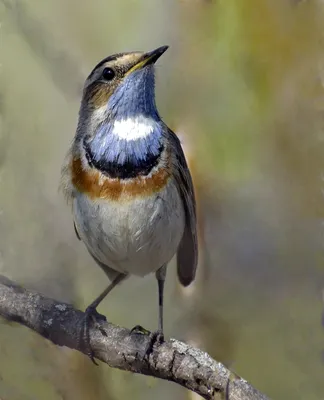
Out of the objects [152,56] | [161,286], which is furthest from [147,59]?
[161,286]

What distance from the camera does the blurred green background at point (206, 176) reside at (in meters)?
0.76

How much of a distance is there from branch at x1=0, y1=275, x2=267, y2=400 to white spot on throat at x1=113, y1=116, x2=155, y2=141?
20 cm

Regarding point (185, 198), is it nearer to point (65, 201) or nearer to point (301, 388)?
point (65, 201)

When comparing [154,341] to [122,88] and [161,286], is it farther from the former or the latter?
[122,88]

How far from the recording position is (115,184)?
74 centimetres

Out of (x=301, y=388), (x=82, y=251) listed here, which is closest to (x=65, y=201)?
(x=82, y=251)

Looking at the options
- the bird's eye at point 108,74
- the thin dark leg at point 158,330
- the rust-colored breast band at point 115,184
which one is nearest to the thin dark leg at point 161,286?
the thin dark leg at point 158,330

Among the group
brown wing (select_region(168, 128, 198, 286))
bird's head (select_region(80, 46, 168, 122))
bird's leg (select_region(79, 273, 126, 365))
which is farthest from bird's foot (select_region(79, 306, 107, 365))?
bird's head (select_region(80, 46, 168, 122))

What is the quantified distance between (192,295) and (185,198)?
115 millimetres

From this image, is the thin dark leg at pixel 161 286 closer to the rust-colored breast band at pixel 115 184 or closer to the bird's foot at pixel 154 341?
the bird's foot at pixel 154 341

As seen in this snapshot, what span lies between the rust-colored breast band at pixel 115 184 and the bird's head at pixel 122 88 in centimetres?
6

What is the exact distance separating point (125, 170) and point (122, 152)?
20mm

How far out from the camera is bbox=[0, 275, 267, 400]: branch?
714mm

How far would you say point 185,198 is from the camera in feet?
2.58
